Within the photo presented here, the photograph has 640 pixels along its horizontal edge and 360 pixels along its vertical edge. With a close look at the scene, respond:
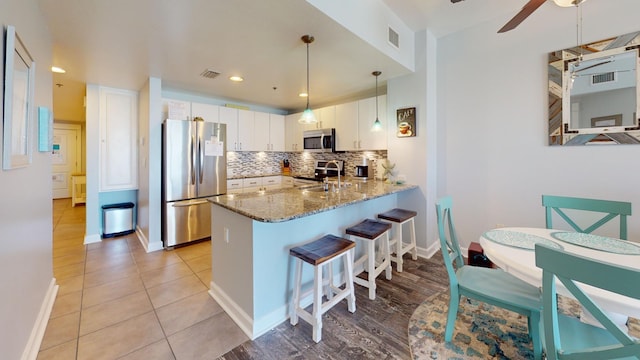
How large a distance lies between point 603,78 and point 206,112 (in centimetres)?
499

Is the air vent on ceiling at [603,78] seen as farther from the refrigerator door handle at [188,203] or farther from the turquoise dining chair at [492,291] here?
the refrigerator door handle at [188,203]

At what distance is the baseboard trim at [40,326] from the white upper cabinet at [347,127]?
3886 millimetres

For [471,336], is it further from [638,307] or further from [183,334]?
[183,334]

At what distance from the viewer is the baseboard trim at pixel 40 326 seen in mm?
1584

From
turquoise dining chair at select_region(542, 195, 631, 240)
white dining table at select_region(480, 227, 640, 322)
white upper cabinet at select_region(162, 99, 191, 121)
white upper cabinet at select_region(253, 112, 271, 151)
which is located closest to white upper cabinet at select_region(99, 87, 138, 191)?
white upper cabinet at select_region(162, 99, 191, 121)

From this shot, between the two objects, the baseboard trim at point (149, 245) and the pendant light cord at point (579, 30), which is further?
the baseboard trim at point (149, 245)

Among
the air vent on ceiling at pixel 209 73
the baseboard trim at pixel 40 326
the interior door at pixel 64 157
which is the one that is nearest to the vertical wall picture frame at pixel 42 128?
the baseboard trim at pixel 40 326

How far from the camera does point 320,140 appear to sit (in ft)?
15.4

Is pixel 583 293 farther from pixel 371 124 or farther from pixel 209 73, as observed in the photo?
pixel 209 73

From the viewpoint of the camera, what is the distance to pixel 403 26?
9.70ft

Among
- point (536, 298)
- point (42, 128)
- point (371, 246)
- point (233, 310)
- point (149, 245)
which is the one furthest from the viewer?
point (149, 245)

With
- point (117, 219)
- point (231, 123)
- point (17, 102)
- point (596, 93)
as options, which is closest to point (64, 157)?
point (117, 219)

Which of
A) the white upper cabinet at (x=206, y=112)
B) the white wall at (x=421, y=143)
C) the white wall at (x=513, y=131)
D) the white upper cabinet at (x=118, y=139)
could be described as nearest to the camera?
the white wall at (x=513, y=131)

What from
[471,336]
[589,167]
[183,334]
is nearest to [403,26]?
[589,167]
